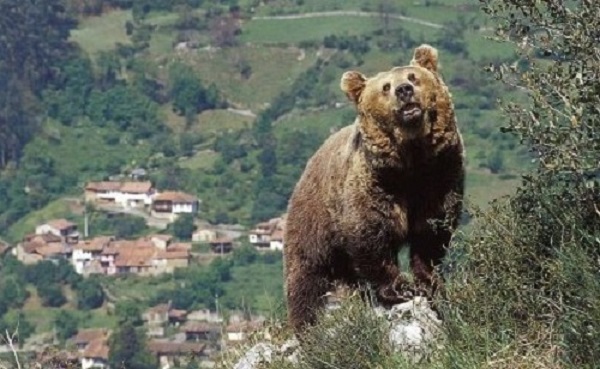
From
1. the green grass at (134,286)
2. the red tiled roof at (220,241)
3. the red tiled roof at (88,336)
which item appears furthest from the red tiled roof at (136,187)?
the red tiled roof at (88,336)

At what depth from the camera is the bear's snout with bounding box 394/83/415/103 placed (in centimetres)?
681

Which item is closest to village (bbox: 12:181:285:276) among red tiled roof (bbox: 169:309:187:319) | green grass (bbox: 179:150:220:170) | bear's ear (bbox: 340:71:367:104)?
green grass (bbox: 179:150:220:170)

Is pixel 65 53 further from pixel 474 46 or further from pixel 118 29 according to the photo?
pixel 474 46

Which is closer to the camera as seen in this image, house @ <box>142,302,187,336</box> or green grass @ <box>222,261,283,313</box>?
green grass @ <box>222,261,283,313</box>

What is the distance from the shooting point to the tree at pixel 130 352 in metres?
32.0

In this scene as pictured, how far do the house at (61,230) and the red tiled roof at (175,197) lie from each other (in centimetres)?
473

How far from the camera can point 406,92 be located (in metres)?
6.82

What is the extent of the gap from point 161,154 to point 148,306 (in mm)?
28058

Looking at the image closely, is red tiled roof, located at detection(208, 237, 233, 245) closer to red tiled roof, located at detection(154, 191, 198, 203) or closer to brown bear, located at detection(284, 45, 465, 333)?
red tiled roof, located at detection(154, 191, 198, 203)

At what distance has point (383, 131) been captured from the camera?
700cm

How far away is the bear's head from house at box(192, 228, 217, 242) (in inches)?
2780

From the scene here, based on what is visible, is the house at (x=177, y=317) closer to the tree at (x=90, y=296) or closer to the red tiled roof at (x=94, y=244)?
the tree at (x=90, y=296)

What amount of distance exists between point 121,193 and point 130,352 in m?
48.5

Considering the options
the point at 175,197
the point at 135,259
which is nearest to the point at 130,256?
the point at 135,259
